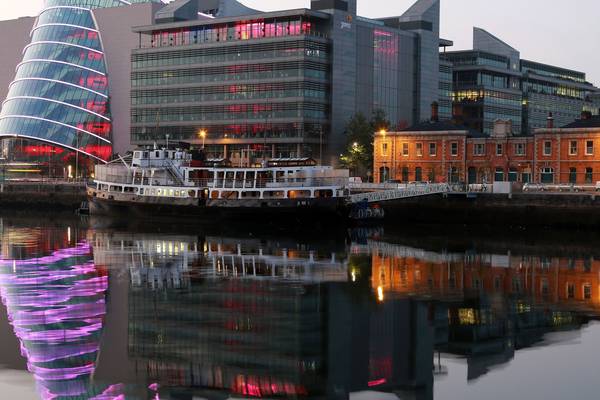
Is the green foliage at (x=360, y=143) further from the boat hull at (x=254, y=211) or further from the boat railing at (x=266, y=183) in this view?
the boat hull at (x=254, y=211)

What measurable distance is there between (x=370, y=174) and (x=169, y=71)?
27467 millimetres

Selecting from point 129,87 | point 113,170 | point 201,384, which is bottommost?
point 201,384

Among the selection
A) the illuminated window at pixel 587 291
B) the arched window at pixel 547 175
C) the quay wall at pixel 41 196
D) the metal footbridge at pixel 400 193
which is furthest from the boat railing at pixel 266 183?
the illuminated window at pixel 587 291

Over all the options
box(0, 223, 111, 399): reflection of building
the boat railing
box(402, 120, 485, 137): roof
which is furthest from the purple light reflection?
box(402, 120, 485, 137): roof

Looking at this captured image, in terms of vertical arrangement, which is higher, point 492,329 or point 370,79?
point 370,79

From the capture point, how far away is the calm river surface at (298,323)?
23203 mm

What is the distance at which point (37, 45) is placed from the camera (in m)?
123

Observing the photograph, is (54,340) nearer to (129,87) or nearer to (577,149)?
(577,149)

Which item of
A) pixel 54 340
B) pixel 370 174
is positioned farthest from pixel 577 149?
pixel 54 340

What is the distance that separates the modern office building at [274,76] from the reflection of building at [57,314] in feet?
200

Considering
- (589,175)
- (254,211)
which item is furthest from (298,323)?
(589,175)

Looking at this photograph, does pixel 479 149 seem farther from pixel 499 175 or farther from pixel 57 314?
pixel 57 314

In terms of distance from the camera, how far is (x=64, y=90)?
388ft

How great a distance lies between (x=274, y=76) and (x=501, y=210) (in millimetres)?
43527
